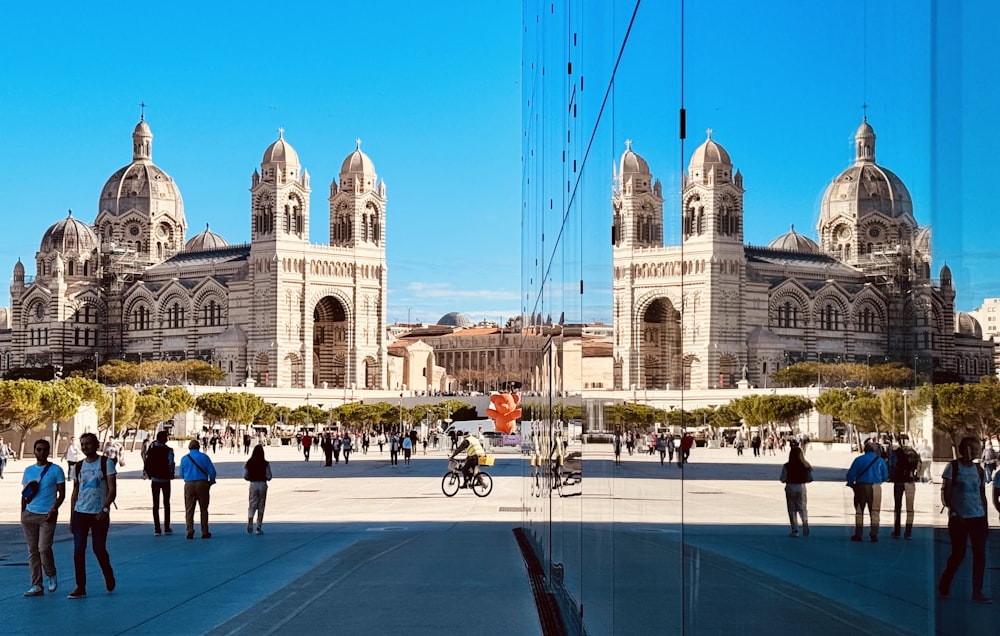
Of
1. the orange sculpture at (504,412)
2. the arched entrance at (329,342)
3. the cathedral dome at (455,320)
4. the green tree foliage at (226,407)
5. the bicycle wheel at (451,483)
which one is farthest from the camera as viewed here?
the cathedral dome at (455,320)

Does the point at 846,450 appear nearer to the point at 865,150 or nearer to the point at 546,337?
the point at 865,150

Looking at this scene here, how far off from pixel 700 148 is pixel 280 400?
9656 cm

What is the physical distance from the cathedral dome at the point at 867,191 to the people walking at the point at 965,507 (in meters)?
0.28

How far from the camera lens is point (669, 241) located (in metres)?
3.36

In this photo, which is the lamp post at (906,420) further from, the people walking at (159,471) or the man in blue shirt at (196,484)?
the people walking at (159,471)

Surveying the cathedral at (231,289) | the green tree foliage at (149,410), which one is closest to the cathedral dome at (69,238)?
the cathedral at (231,289)

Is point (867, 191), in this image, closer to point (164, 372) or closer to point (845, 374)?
point (845, 374)

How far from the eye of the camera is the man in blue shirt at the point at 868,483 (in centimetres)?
179

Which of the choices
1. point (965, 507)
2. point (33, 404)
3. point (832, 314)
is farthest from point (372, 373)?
point (965, 507)

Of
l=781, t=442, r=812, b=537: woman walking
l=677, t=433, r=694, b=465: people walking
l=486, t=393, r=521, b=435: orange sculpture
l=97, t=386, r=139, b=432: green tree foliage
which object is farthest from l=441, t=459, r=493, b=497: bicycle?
l=97, t=386, r=139, b=432: green tree foliage

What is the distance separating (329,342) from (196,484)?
94.8 meters

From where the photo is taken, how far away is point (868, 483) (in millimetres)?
1846

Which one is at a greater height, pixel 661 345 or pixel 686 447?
pixel 661 345

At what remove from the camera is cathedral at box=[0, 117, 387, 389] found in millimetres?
104938
